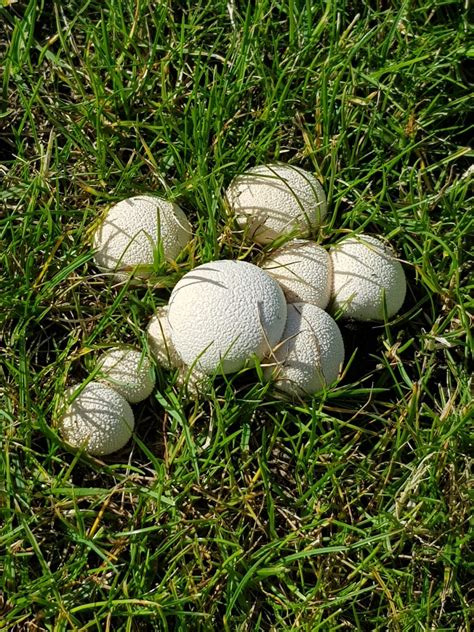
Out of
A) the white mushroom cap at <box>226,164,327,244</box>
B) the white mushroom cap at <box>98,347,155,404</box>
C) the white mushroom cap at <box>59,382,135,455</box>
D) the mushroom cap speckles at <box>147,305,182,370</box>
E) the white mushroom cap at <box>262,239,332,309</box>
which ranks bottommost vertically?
the white mushroom cap at <box>59,382,135,455</box>

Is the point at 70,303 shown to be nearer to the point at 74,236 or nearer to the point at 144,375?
the point at 74,236

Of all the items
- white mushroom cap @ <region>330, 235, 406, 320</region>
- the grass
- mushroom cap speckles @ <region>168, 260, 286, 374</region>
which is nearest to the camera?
mushroom cap speckles @ <region>168, 260, 286, 374</region>

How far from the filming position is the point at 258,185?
240cm

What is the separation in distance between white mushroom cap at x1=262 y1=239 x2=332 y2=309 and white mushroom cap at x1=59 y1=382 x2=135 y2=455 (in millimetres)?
534

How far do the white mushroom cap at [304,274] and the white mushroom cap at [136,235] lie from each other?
29 cm

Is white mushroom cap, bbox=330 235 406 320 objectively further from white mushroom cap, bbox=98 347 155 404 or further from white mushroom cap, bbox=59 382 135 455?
white mushroom cap, bbox=59 382 135 455

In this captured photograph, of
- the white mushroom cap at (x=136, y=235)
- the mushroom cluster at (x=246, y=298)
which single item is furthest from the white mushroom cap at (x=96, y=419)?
the white mushroom cap at (x=136, y=235)

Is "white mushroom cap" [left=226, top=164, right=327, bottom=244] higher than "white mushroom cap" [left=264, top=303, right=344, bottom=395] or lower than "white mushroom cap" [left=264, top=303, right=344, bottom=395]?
higher

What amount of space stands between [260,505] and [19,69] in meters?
1.51

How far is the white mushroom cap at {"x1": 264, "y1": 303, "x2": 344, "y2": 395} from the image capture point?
219 centimetres

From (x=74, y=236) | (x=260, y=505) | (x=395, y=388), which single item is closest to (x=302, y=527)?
(x=260, y=505)

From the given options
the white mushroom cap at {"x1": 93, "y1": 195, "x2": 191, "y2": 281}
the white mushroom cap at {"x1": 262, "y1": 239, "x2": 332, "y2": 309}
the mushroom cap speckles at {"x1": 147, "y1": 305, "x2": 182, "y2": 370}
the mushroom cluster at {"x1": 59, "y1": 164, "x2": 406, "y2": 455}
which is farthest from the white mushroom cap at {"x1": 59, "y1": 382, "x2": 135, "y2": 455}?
the white mushroom cap at {"x1": 262, "y1": 239, "x2": 332, "y2": 309}

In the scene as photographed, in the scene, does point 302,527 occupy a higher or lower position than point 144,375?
lower

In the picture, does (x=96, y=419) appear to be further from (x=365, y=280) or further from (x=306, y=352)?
(x=365, y=280)
